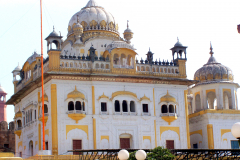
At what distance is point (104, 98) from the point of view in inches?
1457

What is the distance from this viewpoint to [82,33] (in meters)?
41.9

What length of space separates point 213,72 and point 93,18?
12675 mm

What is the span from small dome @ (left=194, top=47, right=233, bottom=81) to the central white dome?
977 cm

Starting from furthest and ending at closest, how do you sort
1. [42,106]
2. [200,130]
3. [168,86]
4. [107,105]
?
[200,130] → [168,86] → [107,105] → [42,106]

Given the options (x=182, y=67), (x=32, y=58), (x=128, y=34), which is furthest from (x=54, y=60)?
(x=182, y=67)

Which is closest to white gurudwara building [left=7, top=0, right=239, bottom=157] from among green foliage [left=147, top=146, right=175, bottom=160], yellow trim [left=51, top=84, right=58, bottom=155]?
yellow trim [left=51, top=84, right=58, bottom=155]

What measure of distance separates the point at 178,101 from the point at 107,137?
7.40m

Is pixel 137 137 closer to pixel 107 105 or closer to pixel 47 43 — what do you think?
pixel 107 105

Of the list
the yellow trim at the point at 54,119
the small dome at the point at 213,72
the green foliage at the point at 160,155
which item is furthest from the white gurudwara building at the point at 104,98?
the green foliage at the point at 160,155

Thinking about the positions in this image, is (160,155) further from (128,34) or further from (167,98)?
(128,34)

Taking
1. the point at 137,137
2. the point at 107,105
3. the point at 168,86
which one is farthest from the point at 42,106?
the point at 168,86

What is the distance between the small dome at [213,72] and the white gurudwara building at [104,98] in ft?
2.15

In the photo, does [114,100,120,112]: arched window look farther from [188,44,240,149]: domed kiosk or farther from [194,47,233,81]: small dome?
[194,47,233,81]: small dome

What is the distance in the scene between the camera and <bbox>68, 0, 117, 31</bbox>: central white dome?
140 ft
